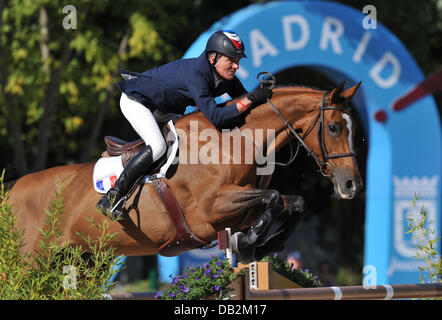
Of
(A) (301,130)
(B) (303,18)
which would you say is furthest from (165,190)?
(B) (303,18)

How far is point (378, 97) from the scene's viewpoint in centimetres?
1108

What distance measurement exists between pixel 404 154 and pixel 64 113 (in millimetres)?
6495

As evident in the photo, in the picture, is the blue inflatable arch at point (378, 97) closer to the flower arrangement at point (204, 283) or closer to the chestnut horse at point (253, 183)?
the chestnut horse at point (253, 183)

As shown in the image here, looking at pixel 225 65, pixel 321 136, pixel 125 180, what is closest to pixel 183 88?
pixel 225 65

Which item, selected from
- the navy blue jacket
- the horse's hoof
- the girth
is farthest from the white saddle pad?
the horse's hoof

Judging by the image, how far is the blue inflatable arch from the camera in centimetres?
1073

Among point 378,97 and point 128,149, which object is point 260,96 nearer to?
point 128,149

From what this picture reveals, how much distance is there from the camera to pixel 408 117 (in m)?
11.2

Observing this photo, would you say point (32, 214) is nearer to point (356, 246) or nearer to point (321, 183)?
point (321, 183)

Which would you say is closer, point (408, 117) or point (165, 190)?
point (165, 190)

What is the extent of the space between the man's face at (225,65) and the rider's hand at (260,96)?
0.78ft

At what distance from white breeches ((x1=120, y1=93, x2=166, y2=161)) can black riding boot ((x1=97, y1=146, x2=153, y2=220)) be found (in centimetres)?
6

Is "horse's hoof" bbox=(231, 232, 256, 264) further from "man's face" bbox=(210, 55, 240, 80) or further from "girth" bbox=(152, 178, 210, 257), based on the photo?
"man's face" bbox=(210, 55, 240, 80)

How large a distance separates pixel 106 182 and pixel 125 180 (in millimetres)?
361
